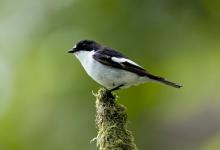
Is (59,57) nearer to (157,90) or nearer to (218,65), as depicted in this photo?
(157,90)

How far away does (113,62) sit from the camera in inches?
340

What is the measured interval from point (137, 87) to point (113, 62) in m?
7.46

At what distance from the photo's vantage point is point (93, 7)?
1842cm

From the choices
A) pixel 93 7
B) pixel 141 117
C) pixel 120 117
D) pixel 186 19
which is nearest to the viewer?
pixel 120 117

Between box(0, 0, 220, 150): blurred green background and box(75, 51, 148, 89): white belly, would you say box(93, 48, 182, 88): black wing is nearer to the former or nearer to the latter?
box(75, 51, 148, 89): white belly

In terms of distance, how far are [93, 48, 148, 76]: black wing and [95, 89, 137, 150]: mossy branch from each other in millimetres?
1151

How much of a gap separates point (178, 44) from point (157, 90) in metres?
1.70

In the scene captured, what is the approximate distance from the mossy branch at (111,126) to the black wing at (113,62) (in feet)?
3.78

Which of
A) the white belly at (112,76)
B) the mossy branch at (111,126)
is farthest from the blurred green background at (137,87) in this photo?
the mossy branch at (111,126)

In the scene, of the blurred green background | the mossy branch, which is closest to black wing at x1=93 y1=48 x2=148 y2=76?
the mossy branch

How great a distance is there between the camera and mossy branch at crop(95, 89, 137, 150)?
21.4ft

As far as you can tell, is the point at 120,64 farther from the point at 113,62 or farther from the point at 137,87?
the point at 137,87

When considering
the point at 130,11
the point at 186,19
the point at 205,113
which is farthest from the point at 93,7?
the point at 205,113

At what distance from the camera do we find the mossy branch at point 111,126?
652 centimetres
